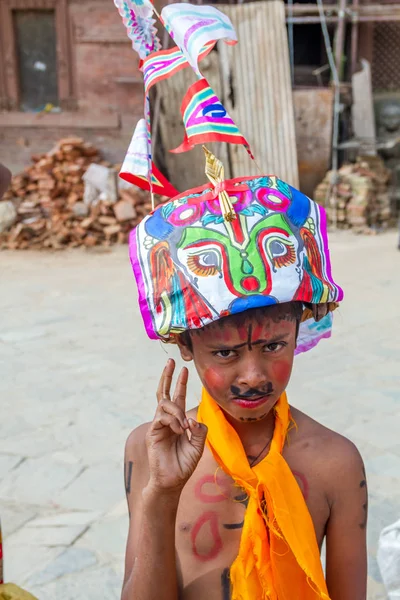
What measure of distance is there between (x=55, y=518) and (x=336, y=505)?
157 centimetres

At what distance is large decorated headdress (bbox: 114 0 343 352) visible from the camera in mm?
1219

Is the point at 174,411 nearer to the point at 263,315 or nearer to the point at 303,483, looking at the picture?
the point at 263,315

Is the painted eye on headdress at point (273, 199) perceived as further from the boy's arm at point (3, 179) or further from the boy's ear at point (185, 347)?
the boy's arm at point (3, 179)

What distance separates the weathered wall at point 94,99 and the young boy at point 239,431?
8.47 metres

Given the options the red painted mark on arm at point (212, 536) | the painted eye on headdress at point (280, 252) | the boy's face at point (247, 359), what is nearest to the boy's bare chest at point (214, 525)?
the red painted mark on arm at point (212, 536)

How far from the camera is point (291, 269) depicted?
4.05 feet

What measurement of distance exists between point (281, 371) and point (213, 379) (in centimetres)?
14

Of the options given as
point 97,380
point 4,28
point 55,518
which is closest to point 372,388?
point 97,380

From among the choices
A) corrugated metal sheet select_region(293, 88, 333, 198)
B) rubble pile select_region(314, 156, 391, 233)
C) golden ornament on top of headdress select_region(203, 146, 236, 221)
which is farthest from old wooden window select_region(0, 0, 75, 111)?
golden ornament on top of headdress select_region(203, 146, 236, 221)

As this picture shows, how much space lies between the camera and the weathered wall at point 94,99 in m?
9.09

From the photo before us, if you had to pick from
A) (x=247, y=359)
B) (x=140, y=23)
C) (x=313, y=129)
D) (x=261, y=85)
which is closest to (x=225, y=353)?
(x=247, y=359)

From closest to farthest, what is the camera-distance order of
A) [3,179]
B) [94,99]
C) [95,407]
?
[3,179] → [95,407] → [94,99]

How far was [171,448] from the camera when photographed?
1.18 m

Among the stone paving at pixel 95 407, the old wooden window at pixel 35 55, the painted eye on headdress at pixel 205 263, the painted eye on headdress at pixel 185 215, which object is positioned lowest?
the stone paving at pixel 95 407
